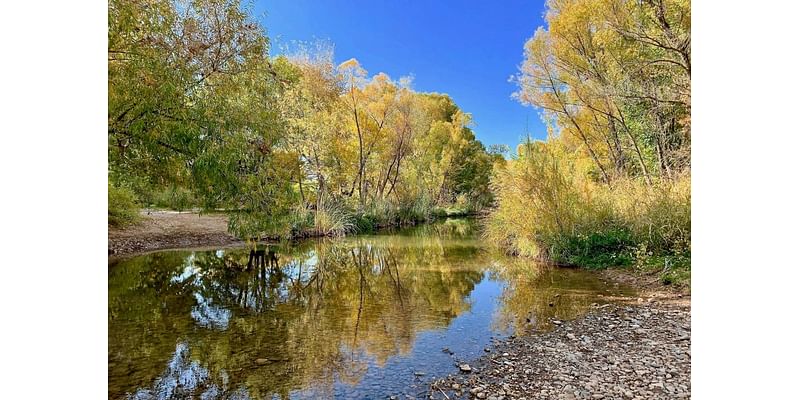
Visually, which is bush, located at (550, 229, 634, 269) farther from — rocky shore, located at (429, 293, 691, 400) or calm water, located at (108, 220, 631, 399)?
rocky shore, located at (429, 293, 691, 400)

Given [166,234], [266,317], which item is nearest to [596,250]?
[266,317]

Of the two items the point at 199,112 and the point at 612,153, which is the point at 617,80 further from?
the point at 199,112

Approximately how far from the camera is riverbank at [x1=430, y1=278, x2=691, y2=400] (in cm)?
291

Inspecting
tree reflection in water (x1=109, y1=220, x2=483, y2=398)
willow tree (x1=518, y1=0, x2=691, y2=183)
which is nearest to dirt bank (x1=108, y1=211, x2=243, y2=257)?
tree reflection in water (x1=109, y1=220, x2=483, y2=398)

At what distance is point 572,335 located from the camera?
4.18 meters

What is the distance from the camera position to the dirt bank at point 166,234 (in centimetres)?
1043

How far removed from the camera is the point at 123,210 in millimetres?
10547

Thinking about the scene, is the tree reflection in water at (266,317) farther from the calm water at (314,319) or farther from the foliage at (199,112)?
the foliage at (199,112)

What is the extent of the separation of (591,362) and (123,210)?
35.4 feet

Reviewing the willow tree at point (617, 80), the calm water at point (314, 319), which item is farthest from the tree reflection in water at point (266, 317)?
the willow tree at point (617, 80)
